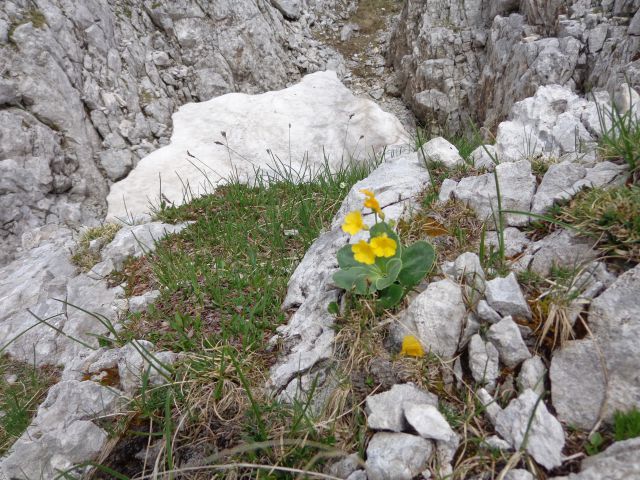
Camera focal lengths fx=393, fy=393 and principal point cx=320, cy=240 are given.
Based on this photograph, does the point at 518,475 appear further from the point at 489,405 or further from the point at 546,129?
the point at 546,129

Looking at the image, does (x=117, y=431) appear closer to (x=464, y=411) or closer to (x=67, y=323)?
(x=464, y=411)

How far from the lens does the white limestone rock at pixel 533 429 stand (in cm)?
139

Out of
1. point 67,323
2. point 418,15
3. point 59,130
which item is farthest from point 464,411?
point 418,15

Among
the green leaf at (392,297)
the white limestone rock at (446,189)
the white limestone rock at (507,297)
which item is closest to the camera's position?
the white limestone rock at (507,297)

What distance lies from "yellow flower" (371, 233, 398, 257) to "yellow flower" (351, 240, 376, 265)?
0.03 m

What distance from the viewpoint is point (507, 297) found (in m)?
1.83

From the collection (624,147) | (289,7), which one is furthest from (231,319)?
(289,7)

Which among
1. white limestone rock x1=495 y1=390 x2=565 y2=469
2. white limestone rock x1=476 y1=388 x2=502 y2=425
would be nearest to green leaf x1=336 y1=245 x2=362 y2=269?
white limestone rock x1=476 y1=388 x2=502 y2=425

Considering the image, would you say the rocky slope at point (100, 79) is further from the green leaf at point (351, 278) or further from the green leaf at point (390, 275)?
the green leaf at point (390, 275)

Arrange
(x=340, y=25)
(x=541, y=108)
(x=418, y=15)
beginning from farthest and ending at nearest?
(x=340, y=25) → (x=418, y=15) → (x=541, y=108)

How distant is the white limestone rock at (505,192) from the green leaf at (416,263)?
24.0 inches

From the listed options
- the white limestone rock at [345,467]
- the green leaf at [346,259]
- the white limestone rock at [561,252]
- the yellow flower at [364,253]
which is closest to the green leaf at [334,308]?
the green leaf at [346,259]

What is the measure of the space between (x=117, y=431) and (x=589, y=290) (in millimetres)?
2381

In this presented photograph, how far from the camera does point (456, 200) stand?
2.74 meters
